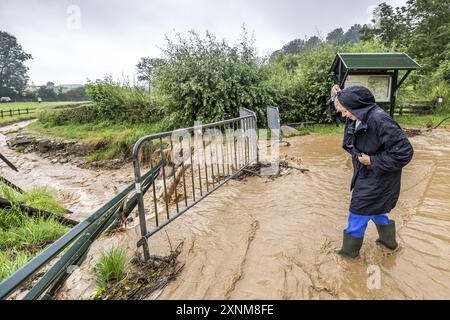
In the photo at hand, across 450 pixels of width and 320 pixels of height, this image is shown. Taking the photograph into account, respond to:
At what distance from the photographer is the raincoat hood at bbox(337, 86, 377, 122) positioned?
230 cm

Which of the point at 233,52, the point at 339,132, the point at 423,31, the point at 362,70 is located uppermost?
the point at 423,31

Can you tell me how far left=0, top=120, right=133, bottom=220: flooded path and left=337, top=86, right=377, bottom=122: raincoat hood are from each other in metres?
6.35

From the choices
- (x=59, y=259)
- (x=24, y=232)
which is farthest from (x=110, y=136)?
(x=59, y=259)

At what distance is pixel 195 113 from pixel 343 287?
9080 millimetres

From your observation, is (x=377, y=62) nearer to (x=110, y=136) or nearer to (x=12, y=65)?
(x=110, y=136)

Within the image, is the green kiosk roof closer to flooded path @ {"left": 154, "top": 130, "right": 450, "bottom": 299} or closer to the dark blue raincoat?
flooded path @ {"left": 154, "top": 130, "right": 450, "bottom": 299}

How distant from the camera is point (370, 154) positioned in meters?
2.38

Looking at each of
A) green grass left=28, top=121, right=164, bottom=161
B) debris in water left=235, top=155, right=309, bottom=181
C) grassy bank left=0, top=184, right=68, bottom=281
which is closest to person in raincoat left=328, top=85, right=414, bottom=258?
debris in water left=235, top=155, right=309, bottom=181

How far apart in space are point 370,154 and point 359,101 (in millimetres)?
457
